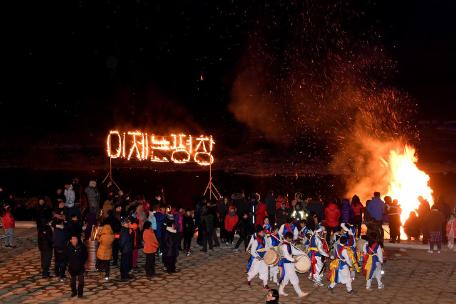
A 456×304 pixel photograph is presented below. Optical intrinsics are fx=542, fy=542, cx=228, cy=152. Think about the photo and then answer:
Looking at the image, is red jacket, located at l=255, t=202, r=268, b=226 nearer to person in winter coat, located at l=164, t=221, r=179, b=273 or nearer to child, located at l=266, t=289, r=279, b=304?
person in winter coat, located at l=164, t=221, r=179, b=273

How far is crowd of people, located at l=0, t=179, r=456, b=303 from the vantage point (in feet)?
44.2

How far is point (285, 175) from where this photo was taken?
64.2m

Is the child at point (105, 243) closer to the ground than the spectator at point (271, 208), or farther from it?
closer to the ground

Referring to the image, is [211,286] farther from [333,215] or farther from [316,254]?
[333,215]

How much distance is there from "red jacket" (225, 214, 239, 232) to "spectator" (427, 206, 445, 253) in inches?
252

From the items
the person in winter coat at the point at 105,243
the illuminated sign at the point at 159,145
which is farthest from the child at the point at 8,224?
the illuminated sign at the point at 159,145

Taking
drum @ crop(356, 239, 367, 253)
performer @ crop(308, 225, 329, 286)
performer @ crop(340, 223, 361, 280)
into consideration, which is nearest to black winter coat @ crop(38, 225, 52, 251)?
performer @ crop(308, 225, 329, 286)

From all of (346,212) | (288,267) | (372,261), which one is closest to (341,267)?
(372,261)

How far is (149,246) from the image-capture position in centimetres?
1496

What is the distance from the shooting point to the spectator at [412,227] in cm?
1955

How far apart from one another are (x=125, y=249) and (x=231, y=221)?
4.93 m

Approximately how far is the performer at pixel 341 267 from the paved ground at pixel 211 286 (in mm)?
350

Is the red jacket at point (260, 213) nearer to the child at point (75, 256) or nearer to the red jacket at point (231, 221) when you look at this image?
the red jacket at point (231, 221)

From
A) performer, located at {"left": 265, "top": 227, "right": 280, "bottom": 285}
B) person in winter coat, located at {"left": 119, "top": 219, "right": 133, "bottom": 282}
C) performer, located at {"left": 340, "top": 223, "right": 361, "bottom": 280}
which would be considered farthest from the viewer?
person in winter coat, located at {"left": 119, "top": 219, "right": 133, "bottom": 282}
